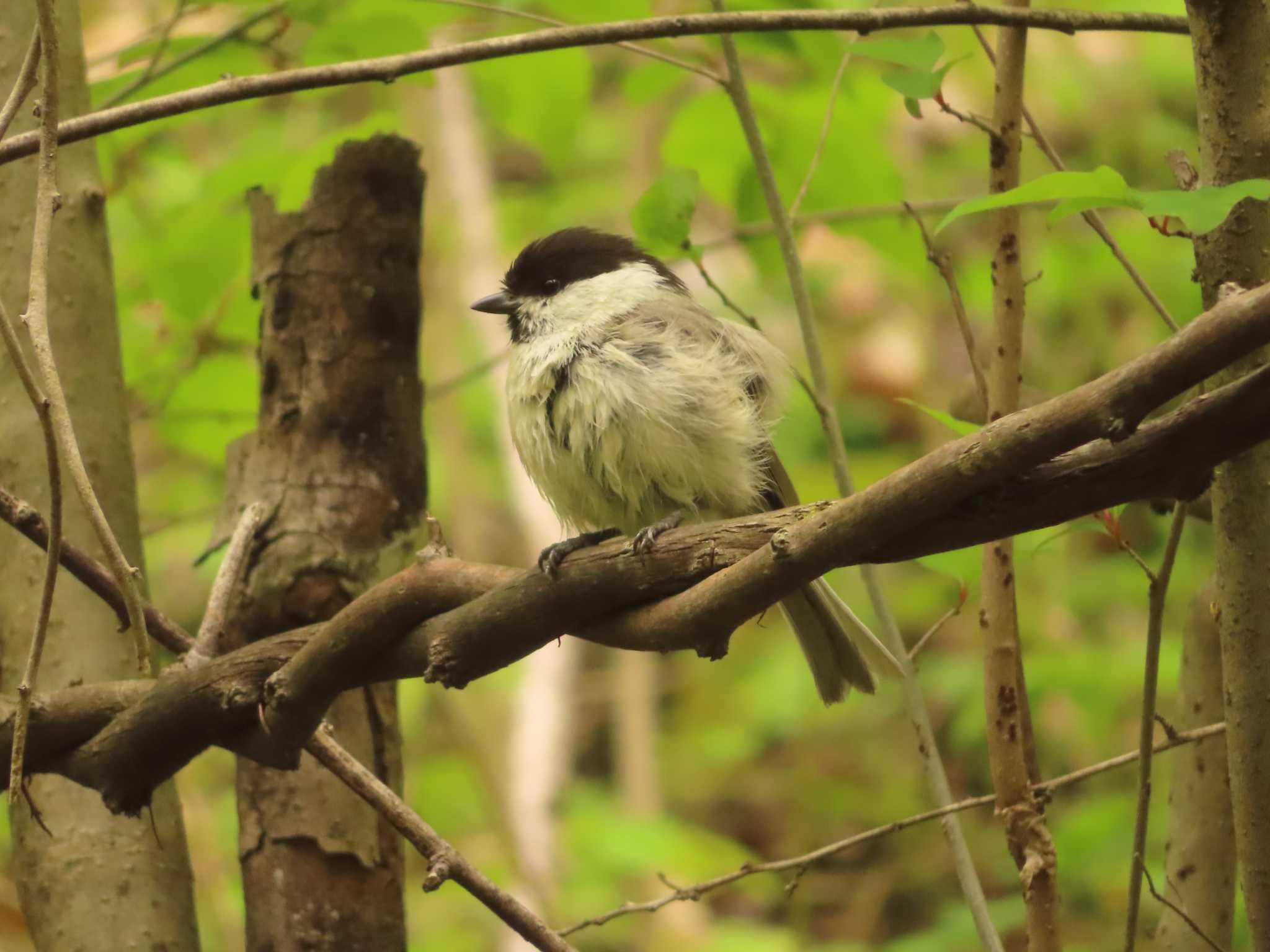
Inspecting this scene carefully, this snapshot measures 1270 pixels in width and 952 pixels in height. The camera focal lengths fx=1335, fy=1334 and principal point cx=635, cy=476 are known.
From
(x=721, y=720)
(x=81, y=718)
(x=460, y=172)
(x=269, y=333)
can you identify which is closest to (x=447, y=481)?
(x=460, y=172)

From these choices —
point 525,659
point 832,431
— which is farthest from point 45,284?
point 525,659

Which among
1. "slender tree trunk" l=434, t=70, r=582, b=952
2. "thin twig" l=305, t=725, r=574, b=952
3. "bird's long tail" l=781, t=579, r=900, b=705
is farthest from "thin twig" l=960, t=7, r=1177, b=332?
"slender tree trunk" l=434, t=70, r=582, b=952

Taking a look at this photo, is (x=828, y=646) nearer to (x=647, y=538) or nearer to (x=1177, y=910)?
(x=1177, y=910)

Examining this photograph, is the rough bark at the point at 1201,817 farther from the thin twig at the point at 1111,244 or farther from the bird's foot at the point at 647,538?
the bird's foot at the point at 647,538

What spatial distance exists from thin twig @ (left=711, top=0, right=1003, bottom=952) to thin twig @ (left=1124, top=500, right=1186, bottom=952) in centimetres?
20

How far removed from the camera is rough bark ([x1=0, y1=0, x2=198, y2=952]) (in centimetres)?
197

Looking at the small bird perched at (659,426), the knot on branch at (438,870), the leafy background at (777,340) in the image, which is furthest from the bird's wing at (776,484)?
the knot on branch at (438,870)

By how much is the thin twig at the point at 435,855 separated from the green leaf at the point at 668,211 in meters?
0.86

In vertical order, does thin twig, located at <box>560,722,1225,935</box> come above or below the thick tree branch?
below

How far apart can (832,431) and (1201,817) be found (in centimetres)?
76

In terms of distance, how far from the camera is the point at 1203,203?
1.17 metres

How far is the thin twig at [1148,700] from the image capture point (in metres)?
1.50

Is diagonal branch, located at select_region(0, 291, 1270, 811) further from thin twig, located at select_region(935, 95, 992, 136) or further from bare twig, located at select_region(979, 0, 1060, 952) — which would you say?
thin twig, located at select_region(935, 95, 992, 136)

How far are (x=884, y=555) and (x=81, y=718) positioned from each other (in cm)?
110
